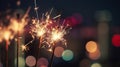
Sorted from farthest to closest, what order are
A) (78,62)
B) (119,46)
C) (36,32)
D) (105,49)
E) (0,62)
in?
(105,49) < (119,46) < (78,62) < (0,62) < (36,32)

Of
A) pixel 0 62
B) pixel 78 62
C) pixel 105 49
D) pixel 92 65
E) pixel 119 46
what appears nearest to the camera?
pixel 0 62

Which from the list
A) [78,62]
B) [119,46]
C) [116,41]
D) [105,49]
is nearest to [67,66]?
[78,62]

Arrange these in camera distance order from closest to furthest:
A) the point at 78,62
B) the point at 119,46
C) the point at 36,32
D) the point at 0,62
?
the point at 36,32 → the point at 0,62 → the point at 78,62 → the point at 119,46

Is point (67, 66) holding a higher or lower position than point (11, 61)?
lower

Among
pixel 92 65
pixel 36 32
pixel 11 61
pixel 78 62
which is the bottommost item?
pixel 92 65

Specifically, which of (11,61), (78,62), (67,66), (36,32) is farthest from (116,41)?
(36,32)

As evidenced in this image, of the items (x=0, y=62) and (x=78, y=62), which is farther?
(x=78, y=62)

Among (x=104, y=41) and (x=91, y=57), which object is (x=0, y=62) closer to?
(x=91, y=57)

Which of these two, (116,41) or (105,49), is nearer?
(116,41)

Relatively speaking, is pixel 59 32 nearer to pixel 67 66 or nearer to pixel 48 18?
pixel 48 18
